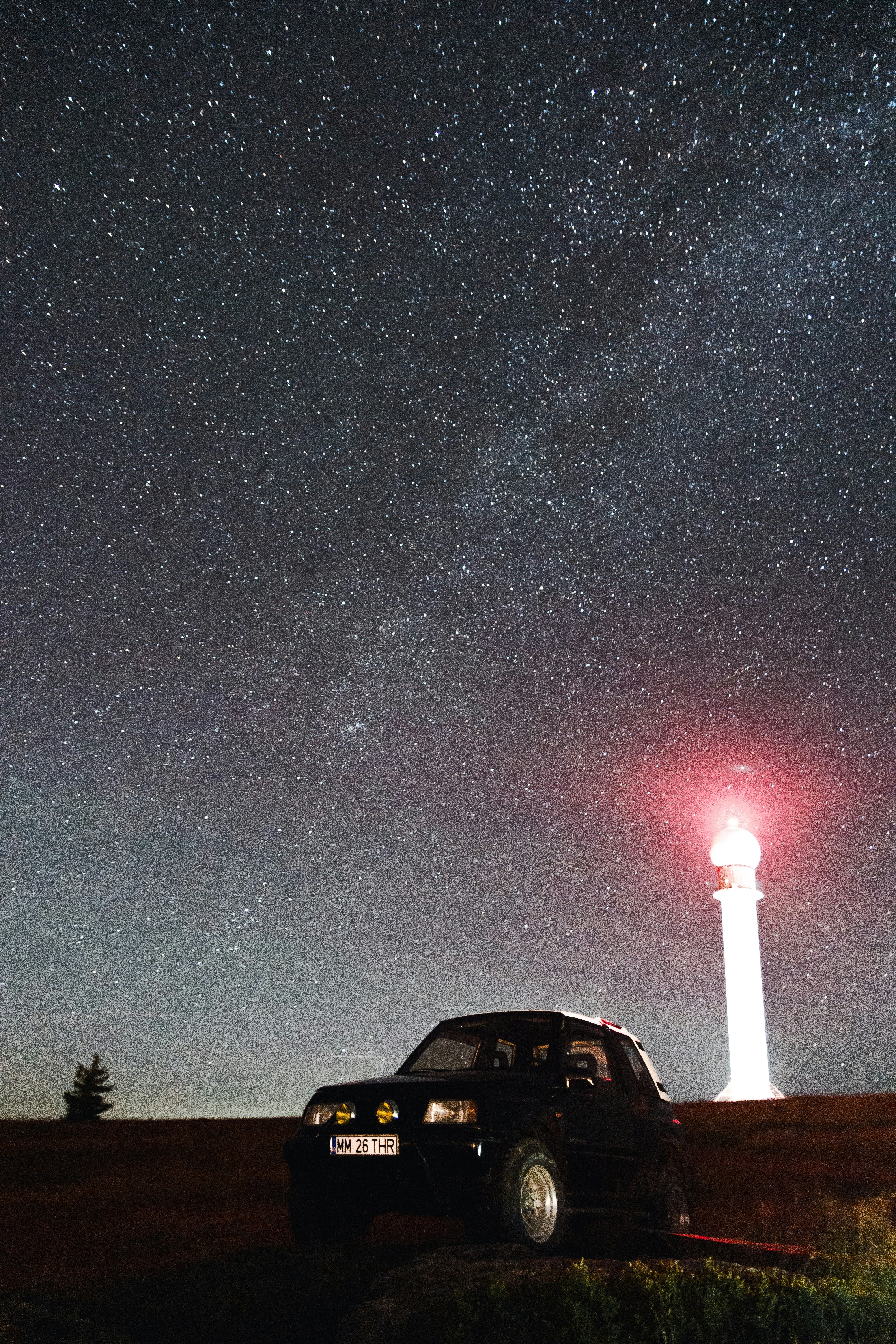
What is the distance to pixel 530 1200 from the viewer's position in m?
6.82

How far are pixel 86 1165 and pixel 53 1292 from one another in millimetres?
10417

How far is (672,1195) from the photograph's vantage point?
8672 millimetres

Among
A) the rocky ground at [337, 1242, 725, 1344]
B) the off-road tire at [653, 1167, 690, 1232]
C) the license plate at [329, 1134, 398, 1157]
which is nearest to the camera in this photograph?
the rocky ground at [337, 1242, 725, 1344]

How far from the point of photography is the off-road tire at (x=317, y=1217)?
281 inches

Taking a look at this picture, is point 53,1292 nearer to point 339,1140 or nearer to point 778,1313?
point 339,1140

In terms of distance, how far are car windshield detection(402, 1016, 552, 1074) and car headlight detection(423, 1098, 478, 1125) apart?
1078mm

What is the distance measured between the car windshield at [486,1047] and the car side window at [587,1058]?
18 cm

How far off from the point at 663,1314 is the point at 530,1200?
7.28ft

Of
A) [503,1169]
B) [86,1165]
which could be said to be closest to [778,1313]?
[503,1169]

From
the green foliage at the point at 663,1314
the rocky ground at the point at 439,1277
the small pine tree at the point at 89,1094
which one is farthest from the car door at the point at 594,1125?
the small pine tree at the point at 89,1094

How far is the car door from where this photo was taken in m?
7.46

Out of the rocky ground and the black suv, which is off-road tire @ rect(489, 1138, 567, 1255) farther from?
the rocky ground

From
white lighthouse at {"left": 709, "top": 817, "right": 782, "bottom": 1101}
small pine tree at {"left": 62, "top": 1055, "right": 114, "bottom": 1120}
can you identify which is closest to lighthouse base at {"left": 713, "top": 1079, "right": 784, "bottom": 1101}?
white lighthouse at {"left": 709, "top": 817, "right": 782, "bottom": 1101}

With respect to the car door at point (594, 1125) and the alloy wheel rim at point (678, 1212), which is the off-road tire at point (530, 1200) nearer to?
the car door at point (594, 1125)
